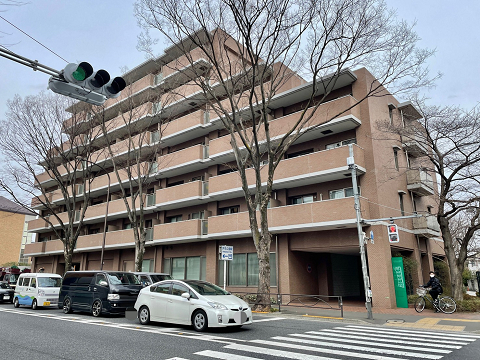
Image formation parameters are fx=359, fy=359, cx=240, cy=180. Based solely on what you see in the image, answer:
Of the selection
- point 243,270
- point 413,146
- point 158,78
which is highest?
point 158,78

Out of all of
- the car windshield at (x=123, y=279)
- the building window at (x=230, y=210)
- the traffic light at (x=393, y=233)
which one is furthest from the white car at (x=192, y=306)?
the building window at (x=230, y=210)

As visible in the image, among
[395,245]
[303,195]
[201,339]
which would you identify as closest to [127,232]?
[303,195]

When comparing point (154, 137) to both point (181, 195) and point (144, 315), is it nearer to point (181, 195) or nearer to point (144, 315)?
point (181, 195)

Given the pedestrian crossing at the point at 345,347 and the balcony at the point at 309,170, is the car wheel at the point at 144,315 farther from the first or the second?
the balcony at the point at 309,170

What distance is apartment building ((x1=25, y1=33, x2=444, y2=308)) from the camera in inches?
780

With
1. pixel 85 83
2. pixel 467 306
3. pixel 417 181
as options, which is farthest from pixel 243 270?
pixel 85 83

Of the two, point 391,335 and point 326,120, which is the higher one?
point 326,120

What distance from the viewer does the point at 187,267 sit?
2733cm

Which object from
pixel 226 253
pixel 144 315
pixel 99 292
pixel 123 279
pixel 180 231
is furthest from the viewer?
pixel 180 231

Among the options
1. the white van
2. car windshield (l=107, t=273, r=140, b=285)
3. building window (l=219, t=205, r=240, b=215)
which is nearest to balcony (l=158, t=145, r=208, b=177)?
building window (l=219, t=205, r=240, b=215)

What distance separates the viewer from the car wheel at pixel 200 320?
10.0 meters

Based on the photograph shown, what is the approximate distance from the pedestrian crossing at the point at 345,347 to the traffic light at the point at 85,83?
516 centimetres

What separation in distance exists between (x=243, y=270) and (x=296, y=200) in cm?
590

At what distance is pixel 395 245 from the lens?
68.8ft
